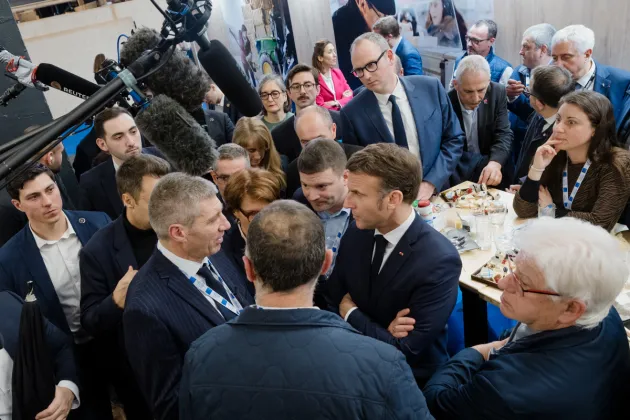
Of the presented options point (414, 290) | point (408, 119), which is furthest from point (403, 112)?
point (414, 290)

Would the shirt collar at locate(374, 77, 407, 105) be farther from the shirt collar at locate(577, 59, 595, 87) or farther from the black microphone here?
the black microphone

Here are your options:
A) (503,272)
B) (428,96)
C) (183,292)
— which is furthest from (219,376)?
(428,96)

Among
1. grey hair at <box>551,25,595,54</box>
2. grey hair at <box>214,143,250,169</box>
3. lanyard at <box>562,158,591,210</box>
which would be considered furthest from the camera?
grey hair at <box>551,25,595,54</box>

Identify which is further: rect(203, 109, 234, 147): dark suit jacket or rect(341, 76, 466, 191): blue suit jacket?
rect(203, 109, 234, 147): dark suit jacket

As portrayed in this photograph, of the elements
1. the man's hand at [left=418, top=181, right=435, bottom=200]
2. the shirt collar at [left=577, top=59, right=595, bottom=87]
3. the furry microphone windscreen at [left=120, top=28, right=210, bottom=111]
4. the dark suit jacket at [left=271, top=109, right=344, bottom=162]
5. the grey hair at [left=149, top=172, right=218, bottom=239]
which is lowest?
the man's hand at [left=418, top=181, right=435, bottom=200]

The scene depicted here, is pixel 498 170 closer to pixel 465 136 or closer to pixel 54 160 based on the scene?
pixel 465 136

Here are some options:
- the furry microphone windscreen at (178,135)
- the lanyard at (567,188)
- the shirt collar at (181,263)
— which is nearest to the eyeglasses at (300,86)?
the lanyard at (567,188)

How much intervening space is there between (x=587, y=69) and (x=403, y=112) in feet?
5.21

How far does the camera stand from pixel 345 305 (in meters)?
2.21

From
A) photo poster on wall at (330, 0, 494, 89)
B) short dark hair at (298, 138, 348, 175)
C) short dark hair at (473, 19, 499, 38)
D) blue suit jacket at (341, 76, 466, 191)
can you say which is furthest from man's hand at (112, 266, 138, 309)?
photo poster on wall at (330, 0, 494, 89)

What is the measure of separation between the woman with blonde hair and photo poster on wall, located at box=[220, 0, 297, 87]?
415cm

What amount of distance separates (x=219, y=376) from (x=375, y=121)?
8.62ft

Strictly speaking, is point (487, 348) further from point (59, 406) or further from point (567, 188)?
point (59, 406)

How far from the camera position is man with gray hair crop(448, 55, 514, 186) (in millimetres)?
3875
